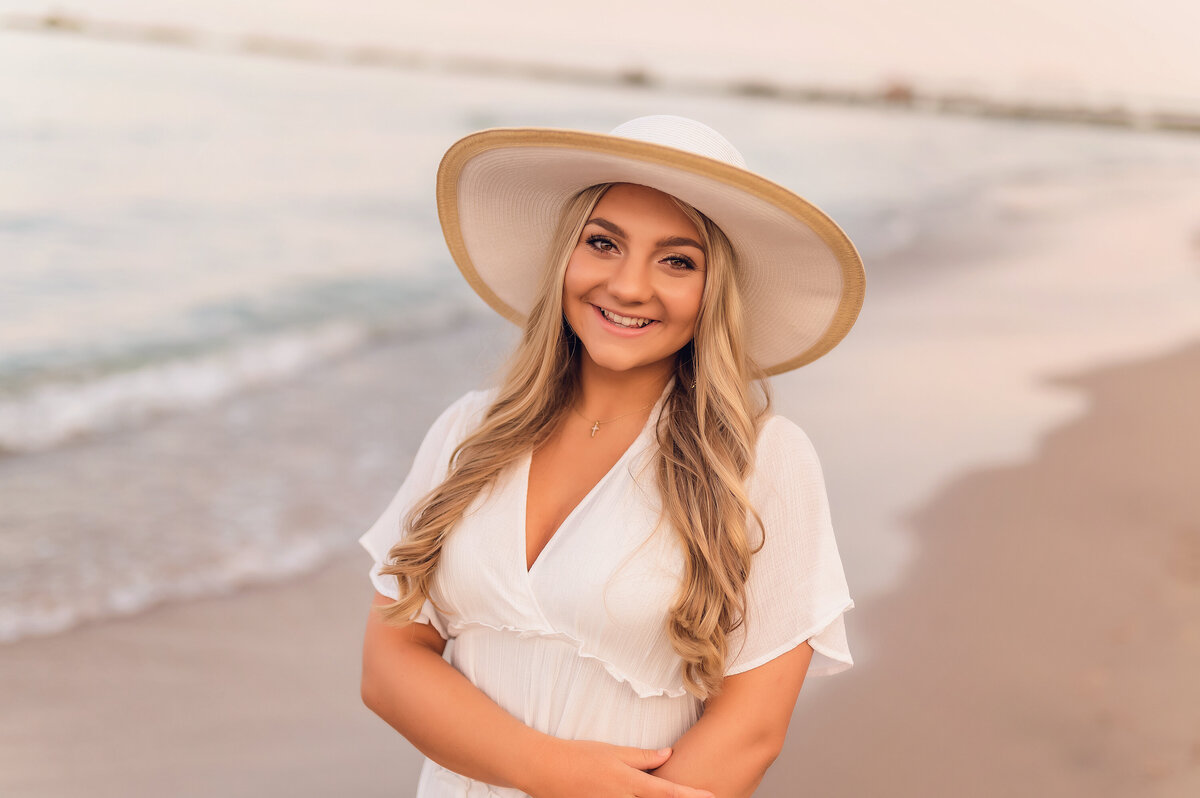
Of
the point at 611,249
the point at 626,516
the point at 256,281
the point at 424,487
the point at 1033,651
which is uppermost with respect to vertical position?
the point at 611,249

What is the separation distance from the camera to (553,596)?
1.73 metres

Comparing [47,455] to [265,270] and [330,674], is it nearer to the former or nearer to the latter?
[330,674]

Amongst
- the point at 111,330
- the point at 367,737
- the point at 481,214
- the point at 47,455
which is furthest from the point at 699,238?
the point at 111,330

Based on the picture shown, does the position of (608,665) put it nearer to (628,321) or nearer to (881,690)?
(628,321)

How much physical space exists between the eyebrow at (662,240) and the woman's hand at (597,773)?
33.0 inches

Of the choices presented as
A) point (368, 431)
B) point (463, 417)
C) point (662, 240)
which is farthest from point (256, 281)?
point (662, 240)

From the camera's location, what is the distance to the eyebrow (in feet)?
6.02

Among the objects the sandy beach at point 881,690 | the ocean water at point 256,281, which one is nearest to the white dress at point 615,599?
the ocean water at point 256,281

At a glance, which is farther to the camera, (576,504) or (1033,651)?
(1033,651)

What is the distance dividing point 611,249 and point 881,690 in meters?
2.17

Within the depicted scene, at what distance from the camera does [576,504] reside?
1859 millimetres

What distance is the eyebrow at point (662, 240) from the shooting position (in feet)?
6.02

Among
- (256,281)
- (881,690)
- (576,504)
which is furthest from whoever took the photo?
(256,281)

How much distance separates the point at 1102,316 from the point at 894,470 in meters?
4.30
